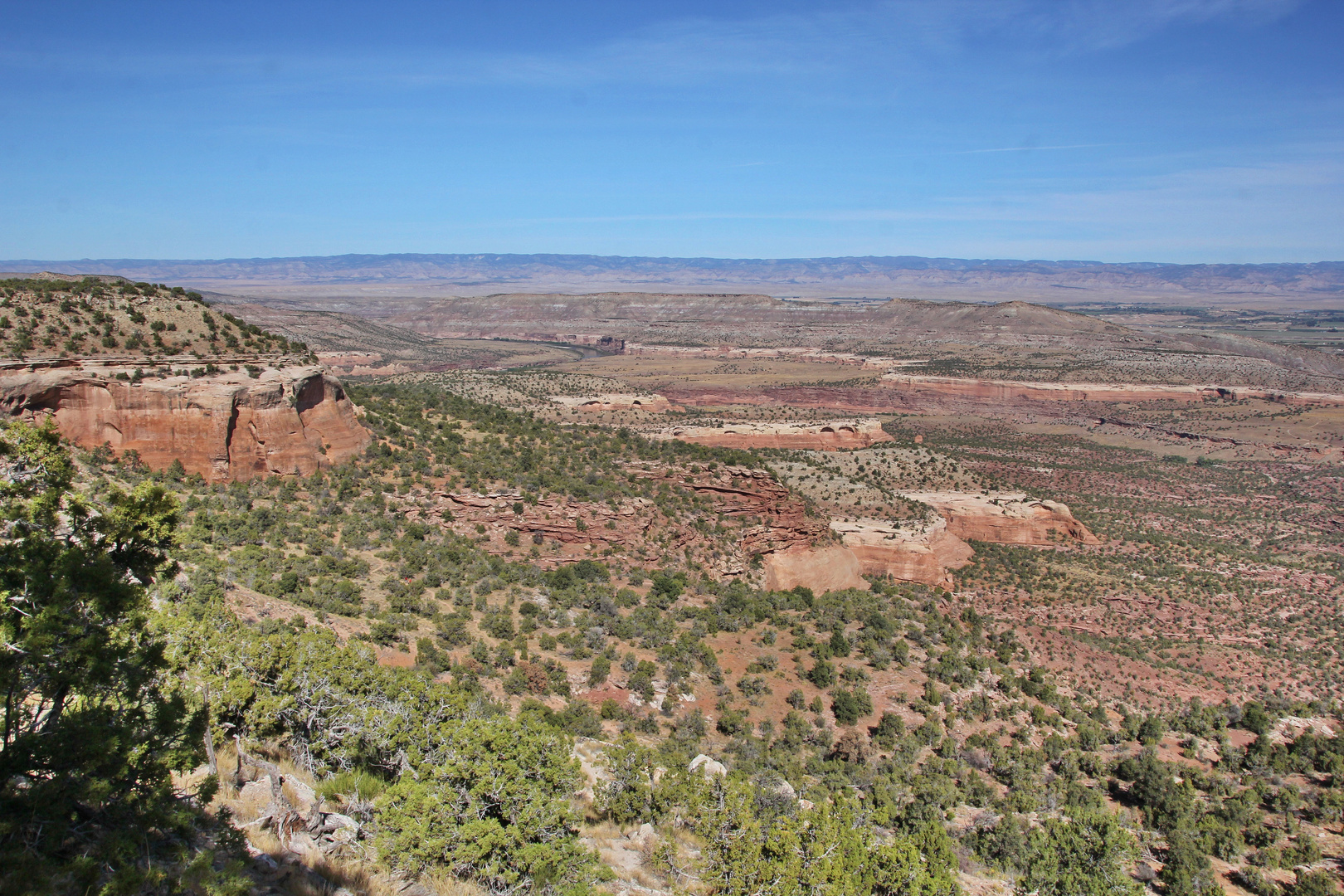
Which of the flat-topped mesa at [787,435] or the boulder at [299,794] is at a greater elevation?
the boulder at [299,794]

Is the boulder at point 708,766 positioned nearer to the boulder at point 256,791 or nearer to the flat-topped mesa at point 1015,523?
the boulder at point 256,791

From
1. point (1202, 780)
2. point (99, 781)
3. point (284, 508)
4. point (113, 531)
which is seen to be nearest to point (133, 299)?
point (284, 508)

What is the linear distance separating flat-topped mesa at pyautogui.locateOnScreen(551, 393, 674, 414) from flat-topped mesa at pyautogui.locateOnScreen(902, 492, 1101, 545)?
2905 centimetres

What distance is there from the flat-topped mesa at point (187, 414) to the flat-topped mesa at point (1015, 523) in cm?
2897

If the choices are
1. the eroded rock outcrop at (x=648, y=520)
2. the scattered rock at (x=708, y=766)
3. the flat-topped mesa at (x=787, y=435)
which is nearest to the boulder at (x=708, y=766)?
the scattered rock at (x=708, y=766)

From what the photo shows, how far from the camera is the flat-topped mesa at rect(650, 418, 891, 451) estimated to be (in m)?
52.4

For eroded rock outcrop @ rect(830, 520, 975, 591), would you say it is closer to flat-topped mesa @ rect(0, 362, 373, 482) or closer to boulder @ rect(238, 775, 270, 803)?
flat-topped mesa @ rect(0, 362, 373, 482)

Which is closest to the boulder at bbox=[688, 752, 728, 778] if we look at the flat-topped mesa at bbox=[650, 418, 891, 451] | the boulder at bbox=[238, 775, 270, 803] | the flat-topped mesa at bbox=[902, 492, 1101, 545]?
the boulder at bbox=[238, 775, 270, 803]

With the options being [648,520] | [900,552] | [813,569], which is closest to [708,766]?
[648,520]

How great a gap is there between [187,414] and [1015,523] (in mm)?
35956

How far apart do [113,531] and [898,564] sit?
28892mm

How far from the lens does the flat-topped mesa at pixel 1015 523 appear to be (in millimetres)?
38281

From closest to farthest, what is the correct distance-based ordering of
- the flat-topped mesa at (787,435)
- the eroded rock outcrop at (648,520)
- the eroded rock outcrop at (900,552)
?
the eroded rock outcrop at (648,520)
the eroded rock outcrop at (900,552)
the flat-topped mesa at (787,435)

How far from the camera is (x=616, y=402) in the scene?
209ft
